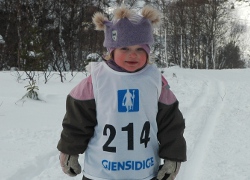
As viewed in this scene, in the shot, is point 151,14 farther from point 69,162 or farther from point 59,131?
point 59,131

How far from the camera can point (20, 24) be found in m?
17.5

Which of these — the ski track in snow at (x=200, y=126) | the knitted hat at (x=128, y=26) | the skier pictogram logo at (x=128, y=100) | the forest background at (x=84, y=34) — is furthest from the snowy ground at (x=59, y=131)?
the knitted hat at (x=128, y=26)

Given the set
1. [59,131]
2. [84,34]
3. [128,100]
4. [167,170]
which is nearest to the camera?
[128,100]

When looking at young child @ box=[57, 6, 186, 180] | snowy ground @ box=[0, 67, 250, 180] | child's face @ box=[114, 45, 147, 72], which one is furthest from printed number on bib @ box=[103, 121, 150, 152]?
snowy ground @ box=[0, 67, 250, 180]

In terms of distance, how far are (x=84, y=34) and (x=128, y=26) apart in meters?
19.4

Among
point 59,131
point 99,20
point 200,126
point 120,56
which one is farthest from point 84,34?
point 120,56

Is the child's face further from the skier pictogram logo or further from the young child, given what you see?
the skier pictogram logo

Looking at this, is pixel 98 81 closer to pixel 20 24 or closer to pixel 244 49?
pixel 20 24

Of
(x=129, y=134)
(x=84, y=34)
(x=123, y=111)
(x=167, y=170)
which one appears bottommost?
(x=167, y=170)

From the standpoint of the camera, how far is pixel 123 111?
1.69 metres

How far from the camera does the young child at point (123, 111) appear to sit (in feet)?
5.57

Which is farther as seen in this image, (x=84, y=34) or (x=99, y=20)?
(x=84, y=34)

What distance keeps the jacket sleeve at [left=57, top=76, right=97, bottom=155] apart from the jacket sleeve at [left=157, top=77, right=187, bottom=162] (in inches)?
13.6

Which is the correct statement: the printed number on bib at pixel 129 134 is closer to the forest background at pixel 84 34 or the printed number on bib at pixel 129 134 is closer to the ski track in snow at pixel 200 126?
the forest background at pixel 84 34
